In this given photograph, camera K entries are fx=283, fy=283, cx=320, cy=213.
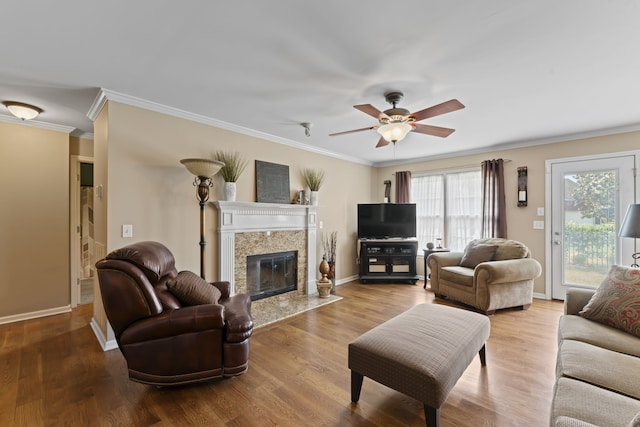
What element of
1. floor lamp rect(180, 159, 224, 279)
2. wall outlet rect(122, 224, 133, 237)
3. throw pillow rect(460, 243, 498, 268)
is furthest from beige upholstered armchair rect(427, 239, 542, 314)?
wall outlet rect(122, 224, 133, 237)

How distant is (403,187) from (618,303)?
4112mm

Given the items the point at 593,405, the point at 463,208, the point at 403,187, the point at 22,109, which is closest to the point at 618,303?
the point at 593,405

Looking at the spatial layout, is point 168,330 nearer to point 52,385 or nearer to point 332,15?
point 52,385

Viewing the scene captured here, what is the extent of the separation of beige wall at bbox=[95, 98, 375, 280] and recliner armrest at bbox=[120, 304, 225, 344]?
1191 mm

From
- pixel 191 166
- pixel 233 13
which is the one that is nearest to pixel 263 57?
pixel 233 13

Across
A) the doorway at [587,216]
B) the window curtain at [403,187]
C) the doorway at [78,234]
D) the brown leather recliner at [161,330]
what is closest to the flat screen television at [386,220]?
the window curtain at [403,187]

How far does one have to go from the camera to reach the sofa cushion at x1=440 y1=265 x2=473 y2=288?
3900mm

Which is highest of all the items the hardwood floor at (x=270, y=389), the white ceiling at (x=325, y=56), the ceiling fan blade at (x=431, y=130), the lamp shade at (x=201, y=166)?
the white ceiling at (x=325, y=56)

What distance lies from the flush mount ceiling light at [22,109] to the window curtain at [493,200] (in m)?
6.19

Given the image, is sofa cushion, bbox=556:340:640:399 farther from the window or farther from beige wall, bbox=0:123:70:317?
beige wall, bbox=0:123:70:317

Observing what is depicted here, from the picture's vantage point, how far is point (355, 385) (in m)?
1.95

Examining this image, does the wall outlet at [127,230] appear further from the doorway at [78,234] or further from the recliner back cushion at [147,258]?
the doorway at [78,234]

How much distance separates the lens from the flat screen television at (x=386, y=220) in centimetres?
549

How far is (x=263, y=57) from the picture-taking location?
7.06 feet
